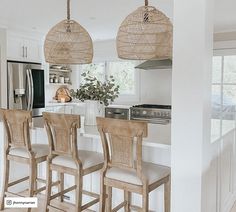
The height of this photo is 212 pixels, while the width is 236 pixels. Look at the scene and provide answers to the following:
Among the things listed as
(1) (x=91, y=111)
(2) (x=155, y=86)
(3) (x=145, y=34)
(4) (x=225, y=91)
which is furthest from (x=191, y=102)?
(2) (x=155, y=86)

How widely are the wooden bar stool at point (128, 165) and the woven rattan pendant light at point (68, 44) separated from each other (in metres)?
1.01

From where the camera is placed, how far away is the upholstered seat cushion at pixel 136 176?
1994mm

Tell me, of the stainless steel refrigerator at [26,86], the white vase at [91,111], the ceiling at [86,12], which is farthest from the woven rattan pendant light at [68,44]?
the stainless steel refrigerator at [26,86]

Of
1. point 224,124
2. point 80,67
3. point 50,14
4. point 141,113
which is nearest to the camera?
point 224,124

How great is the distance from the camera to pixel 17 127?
104 inches

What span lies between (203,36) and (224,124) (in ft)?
4.42

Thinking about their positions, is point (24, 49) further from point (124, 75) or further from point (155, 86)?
point (155, 86)

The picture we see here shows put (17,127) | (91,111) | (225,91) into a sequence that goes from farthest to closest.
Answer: (225,91) < (91,111) < (17,127)

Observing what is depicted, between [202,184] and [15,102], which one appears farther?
[15,102]

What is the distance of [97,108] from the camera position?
318cm

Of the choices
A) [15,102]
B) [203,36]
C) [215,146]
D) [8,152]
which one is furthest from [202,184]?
[15,102]

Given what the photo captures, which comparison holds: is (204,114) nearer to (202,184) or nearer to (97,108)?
(202,184)

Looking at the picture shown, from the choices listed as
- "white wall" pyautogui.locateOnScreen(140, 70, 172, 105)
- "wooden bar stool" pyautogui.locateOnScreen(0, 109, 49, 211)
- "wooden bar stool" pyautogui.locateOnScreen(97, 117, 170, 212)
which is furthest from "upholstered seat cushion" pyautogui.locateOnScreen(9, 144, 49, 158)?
"white wall" pyautogui.locateOnScreen(140, 70, 172, 105)

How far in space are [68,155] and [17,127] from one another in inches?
25.4
